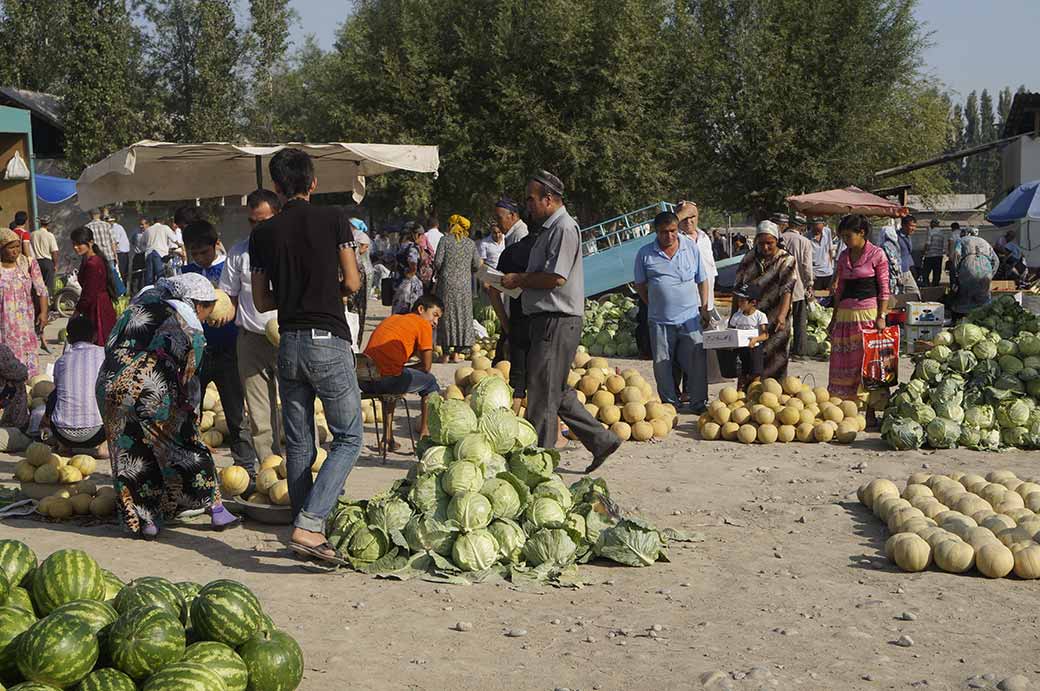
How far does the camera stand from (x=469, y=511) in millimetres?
5887

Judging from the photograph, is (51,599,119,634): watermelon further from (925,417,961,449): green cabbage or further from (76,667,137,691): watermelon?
(925,417,961,449): green cabbage

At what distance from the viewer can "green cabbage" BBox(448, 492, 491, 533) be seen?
5883 millimetres

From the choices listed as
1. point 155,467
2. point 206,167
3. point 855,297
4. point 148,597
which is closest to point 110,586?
point 148,597

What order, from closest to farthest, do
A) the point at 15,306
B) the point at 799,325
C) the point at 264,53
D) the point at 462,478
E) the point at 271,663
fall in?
the point at 271,663
the point at 462,478
the point at 15,306
the point at 799,325
the point at 264,53

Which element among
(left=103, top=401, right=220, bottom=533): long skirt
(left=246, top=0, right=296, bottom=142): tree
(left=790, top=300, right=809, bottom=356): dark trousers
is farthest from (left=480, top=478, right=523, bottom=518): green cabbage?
(left=246, top=0, right=296, bottom=142): tree

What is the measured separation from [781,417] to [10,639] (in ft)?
24.9

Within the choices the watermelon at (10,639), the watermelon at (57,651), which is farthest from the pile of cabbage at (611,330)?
the watermelon at (57,651)

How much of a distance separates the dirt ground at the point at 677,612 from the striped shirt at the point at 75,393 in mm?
1506

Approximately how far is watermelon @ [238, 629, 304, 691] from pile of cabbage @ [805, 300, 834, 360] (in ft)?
40.1

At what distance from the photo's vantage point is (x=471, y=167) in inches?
1267

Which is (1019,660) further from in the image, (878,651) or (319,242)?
(319,242)

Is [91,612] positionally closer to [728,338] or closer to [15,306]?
[728,338]

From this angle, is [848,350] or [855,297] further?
[848,350]

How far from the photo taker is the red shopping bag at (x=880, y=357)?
33.1 feet
